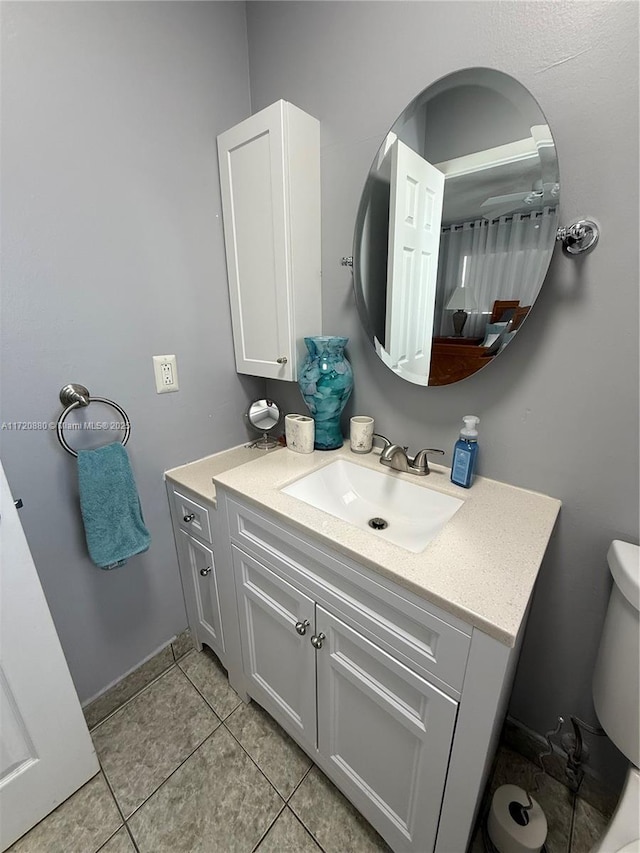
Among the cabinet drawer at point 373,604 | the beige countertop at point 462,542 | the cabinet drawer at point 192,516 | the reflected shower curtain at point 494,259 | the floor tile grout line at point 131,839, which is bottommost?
the floor tile grout line at point 131,839

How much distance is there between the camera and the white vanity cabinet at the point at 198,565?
3.75 feet

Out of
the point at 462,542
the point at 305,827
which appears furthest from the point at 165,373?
the point at 305,827

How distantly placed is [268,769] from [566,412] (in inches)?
52.4

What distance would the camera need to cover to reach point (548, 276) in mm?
791

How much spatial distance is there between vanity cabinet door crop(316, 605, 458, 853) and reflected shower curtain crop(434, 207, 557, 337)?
0.82 m

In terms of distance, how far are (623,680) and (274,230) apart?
142cm

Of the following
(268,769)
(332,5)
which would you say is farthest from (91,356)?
(268,769)

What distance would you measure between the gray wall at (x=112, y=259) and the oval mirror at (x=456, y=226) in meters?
0.60

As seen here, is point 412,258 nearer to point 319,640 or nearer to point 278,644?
point 319,640

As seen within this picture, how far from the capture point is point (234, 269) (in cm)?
123

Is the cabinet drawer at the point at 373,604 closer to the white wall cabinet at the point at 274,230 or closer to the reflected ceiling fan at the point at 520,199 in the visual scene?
the white wall cabinet at the point at 274,230

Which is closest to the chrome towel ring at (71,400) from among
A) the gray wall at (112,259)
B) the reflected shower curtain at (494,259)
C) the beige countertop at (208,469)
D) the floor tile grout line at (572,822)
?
the gray wall at (112,259)

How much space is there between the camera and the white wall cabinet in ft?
3.35

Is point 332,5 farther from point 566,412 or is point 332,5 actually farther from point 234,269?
point 566,412
